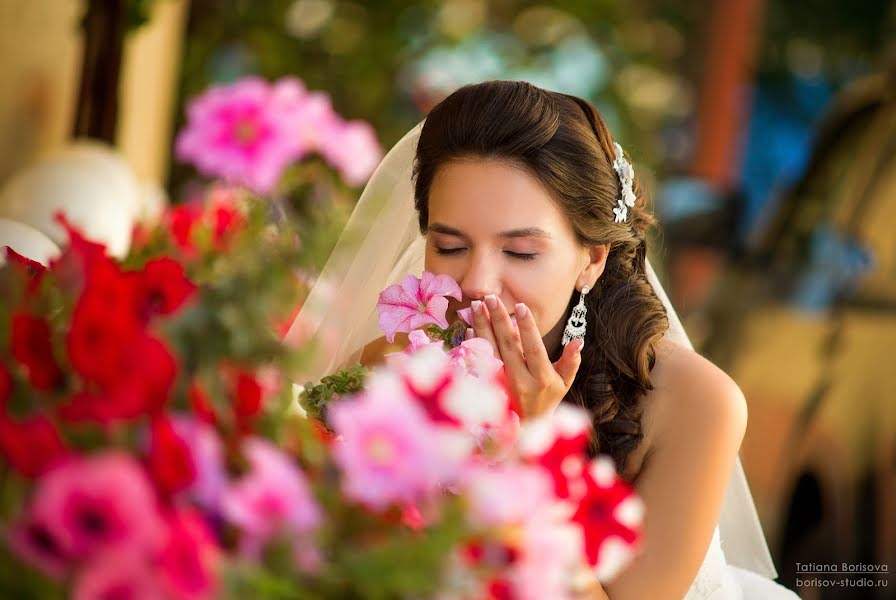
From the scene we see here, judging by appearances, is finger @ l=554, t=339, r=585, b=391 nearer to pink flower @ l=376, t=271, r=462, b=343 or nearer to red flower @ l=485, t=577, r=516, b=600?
pink flower @ l=376, t=271, r=462, b=343

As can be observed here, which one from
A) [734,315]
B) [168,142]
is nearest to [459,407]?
[734,315]

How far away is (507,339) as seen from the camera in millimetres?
1793

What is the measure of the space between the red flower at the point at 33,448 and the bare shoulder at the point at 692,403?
153 cm

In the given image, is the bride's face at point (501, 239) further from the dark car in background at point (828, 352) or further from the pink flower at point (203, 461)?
the dark car in background at point (828, 352)

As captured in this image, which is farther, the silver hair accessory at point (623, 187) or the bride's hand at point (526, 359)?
the silver hair accessory at point (623, 187)

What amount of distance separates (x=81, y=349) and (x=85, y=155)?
2.94 meters

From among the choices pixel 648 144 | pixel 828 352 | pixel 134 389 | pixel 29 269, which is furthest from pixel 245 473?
pixel 648 144

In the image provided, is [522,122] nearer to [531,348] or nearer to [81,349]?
[531,348]

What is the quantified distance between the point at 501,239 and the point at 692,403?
0.49 m

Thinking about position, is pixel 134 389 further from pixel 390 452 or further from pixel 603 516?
pixel 603 516

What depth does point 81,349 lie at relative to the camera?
2.78ft

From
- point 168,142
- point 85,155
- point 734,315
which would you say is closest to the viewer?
point 85,155

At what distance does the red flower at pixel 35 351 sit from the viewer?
919 mm

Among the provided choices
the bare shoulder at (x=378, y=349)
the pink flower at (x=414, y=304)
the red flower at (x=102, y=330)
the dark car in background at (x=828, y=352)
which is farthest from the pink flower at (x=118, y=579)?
the dark car in background at (x=828, y=352)
